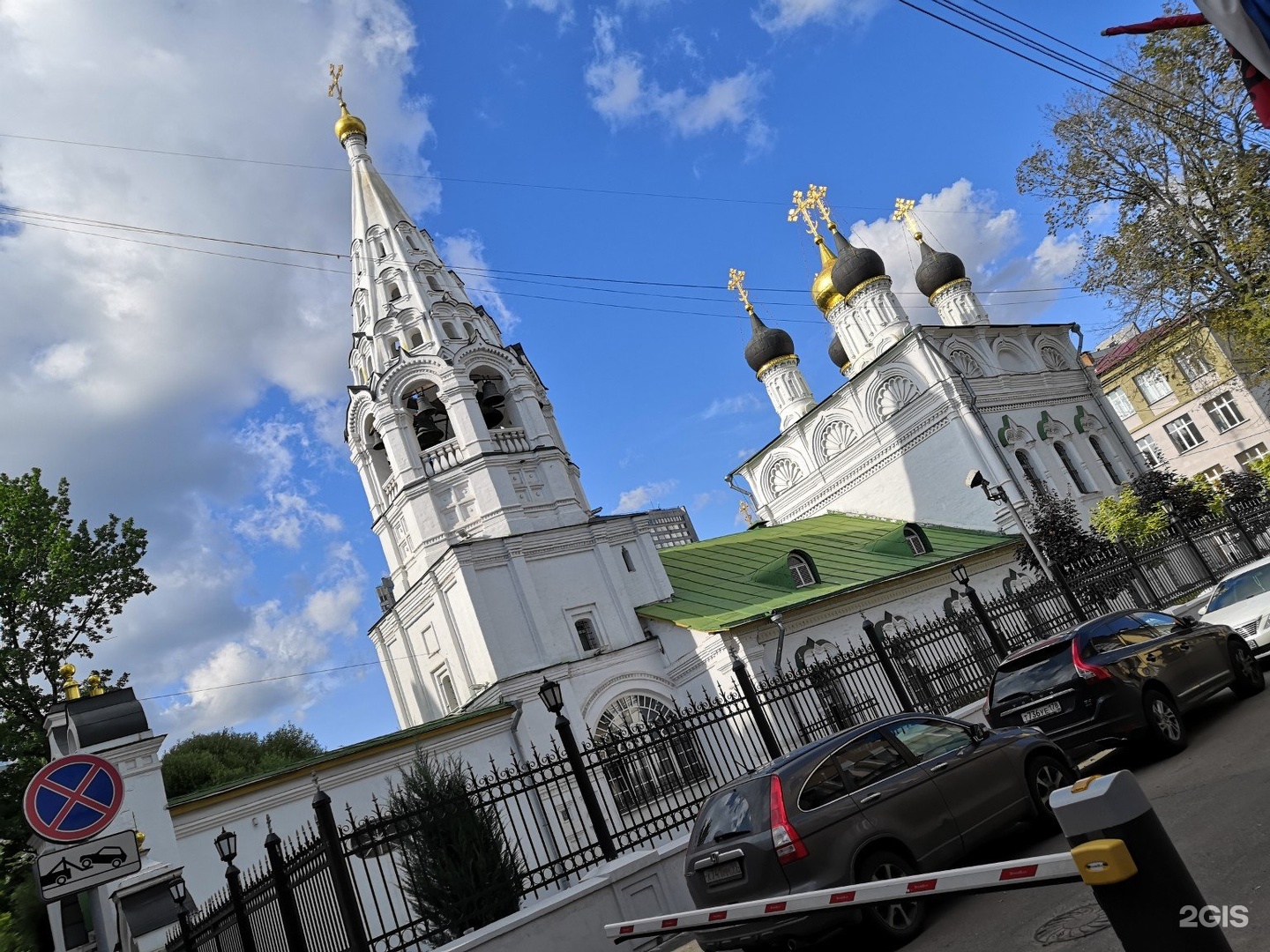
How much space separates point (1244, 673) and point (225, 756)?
3834 centimetres

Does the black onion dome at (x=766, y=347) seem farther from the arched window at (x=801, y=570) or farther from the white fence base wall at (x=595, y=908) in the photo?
the white fence base wall at (x=595, y=908)

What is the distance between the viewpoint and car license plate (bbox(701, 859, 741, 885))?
6148 millimetres

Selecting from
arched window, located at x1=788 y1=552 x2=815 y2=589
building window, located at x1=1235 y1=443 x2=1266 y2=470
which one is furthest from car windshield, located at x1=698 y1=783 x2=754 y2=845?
building window, located at x1=1235 y1=443 x2=1266 y2=470

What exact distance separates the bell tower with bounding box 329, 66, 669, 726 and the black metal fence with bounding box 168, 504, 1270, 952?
3026 mm

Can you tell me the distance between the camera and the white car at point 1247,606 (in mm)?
11836

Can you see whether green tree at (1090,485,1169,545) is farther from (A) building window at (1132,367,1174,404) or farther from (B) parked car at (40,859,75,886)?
(B) parked car at (40,859,75,886)

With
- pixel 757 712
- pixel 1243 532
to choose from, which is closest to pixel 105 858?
pixel 757 712

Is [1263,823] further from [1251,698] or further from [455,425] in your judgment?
[455,425]

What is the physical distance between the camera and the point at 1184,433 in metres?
47.8

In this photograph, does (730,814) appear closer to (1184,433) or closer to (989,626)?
(989,626)

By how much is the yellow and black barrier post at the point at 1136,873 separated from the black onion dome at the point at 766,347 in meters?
36.7

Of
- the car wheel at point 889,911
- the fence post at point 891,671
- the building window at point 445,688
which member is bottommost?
the car wheel at point 889,911

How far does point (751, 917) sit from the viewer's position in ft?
13.6

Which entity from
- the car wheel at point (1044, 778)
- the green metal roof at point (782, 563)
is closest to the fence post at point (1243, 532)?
the green metal roof at point (782, 563)
